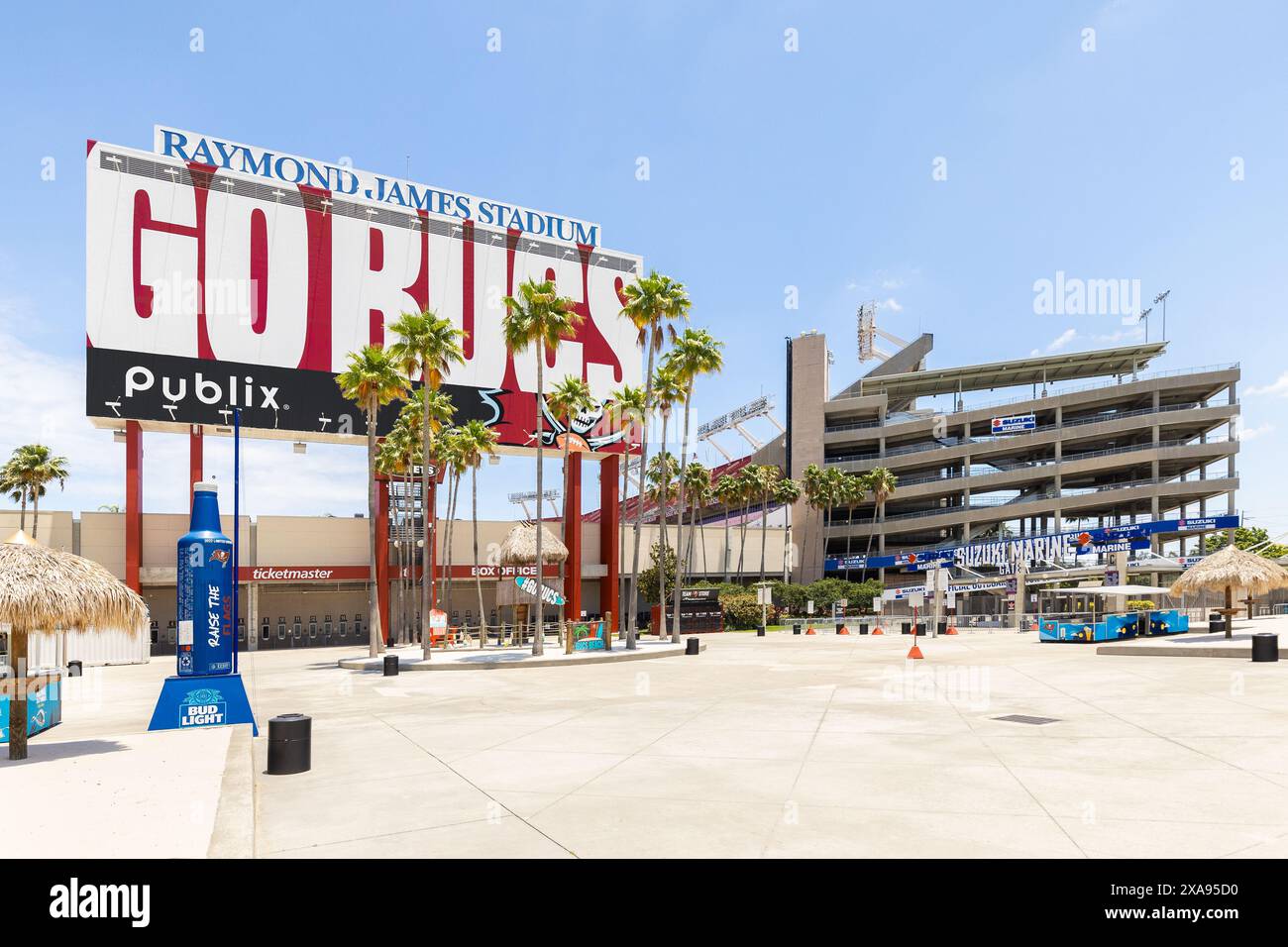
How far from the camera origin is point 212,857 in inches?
284

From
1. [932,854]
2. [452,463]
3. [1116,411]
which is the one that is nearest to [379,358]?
[452,463]

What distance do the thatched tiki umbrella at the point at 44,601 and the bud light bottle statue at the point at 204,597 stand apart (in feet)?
4.08

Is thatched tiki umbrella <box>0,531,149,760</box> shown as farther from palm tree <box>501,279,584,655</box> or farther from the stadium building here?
the stadium building

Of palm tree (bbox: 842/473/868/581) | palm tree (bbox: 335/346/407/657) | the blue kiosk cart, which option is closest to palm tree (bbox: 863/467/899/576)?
palm tree (bbox: 842/473/868/581)

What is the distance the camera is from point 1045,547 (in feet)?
223

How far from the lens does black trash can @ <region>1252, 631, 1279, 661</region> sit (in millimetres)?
24359

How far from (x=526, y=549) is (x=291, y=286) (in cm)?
2313

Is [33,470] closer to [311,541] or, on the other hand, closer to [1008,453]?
[311,541]

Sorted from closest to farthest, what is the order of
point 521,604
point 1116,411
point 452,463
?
point 521,604
point 452,463
point 1116,411

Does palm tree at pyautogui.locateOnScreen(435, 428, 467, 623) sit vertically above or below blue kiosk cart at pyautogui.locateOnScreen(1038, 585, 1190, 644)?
above

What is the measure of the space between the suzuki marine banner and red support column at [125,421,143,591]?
59.3 metres

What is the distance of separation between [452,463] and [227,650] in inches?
1276

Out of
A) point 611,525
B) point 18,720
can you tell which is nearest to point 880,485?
point 611,525
